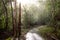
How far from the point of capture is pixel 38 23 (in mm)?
3141

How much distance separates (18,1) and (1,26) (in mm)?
658

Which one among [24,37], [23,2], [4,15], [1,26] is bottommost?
[24,37]

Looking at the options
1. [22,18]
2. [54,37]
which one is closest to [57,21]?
[54,37]

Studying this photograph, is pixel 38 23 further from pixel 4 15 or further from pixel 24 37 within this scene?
pixel 4 15

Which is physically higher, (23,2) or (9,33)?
(23,2)

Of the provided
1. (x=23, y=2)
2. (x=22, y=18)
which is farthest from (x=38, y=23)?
(x=23, y=2)

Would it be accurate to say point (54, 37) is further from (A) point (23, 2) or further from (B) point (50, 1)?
(A) point (23, 2)

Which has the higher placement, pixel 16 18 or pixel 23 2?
pixel 23 2

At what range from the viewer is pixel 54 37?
3.07m

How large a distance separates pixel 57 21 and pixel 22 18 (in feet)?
2.50

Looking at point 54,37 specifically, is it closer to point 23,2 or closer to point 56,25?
point 56,25

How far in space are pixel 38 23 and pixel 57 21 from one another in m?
0.41

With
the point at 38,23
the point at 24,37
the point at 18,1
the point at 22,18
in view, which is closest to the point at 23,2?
the point at 18,1

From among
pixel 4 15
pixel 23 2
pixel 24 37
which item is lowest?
pixel 24 37
